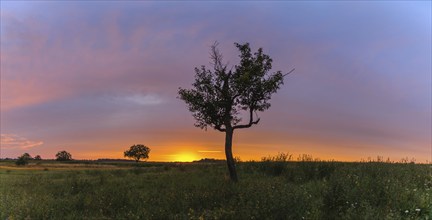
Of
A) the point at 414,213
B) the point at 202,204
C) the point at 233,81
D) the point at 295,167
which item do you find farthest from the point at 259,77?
the point at 414,213

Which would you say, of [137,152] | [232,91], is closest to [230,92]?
[232,91]

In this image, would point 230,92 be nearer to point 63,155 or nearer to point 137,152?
point 137,152

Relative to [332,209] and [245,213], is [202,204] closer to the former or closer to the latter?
[245,213]

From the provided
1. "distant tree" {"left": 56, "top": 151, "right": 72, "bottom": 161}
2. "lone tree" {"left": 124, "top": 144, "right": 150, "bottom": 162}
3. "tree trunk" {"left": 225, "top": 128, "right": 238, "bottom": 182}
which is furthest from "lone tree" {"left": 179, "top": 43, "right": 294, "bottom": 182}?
"distant tree" {"left": 56, "top": 151, "right": 72, "bottom": 161}

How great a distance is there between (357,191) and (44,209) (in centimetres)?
1243

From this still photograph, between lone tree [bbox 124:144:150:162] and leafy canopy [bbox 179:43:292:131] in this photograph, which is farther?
lone tree [bbox 124:144:150:162]

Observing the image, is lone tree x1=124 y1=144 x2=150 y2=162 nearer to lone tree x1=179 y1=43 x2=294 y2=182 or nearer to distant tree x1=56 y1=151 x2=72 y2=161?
distant tree x1=56 y1=151 x2=72 y2=161

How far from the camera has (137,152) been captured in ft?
404

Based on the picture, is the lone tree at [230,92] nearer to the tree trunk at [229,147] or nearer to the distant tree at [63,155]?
the tree trunk at [229,147]

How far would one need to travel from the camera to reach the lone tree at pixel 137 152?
404ft

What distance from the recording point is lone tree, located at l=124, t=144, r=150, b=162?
123125 mm

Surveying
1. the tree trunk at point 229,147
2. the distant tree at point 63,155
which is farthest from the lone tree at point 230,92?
the distant tree at point 63,155

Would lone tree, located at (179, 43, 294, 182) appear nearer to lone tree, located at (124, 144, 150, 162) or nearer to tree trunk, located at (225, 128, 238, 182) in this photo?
tree trunk, located at (225, 128, 238, 182)

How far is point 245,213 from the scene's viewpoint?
11344 mm
